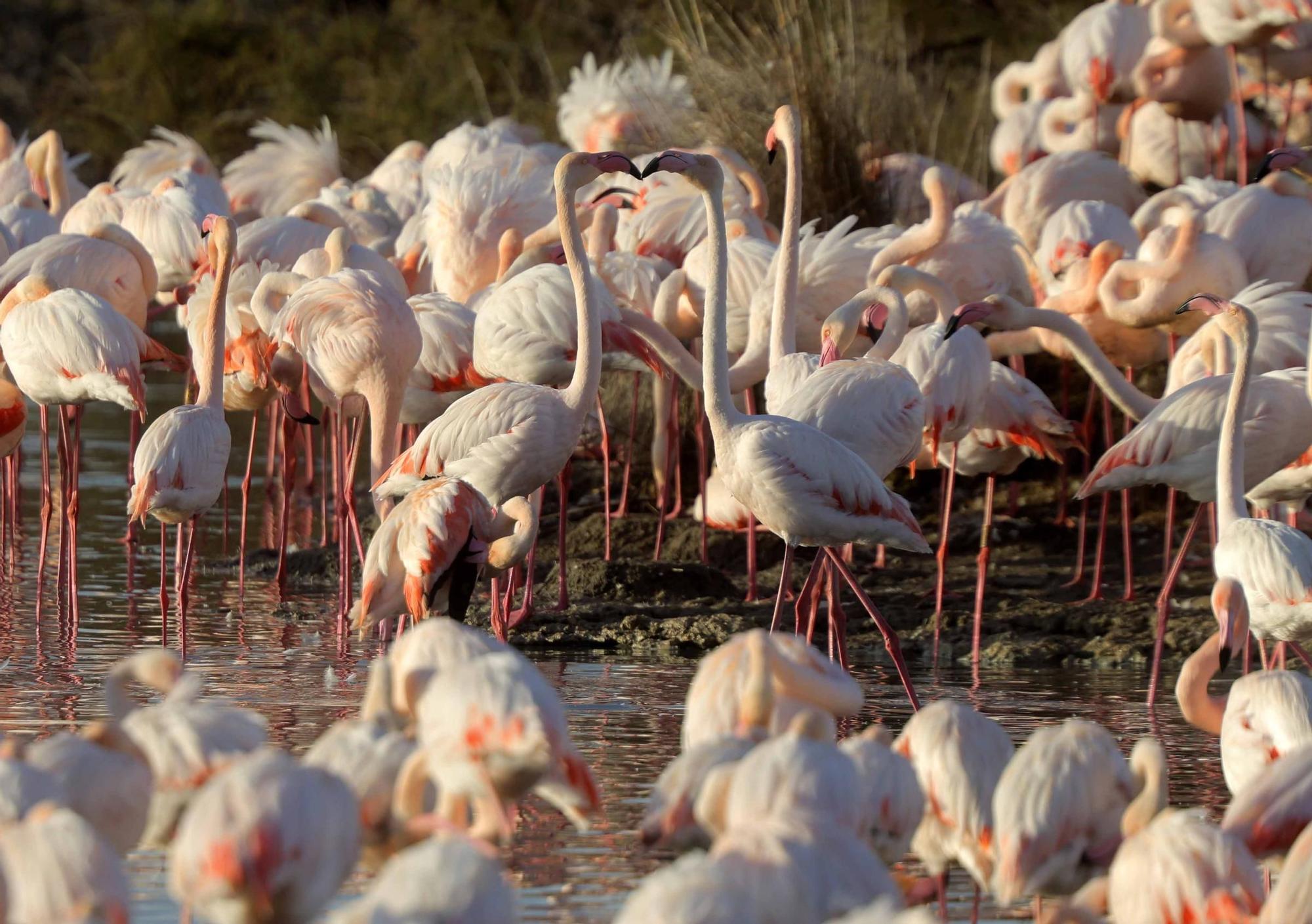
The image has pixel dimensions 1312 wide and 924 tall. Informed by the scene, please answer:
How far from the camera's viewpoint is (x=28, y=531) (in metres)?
10.1

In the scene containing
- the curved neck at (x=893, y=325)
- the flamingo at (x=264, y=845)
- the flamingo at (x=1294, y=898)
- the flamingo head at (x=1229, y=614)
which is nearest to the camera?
the flamingo at (x=264, y=845)

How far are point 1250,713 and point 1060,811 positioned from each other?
810 mm

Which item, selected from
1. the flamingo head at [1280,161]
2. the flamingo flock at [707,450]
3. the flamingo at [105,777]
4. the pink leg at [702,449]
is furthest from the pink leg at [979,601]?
the flamingo at [105,777]

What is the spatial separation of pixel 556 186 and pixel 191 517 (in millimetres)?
1770

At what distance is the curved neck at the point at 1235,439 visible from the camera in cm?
627

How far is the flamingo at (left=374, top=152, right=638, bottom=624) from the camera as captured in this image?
679 centimetres

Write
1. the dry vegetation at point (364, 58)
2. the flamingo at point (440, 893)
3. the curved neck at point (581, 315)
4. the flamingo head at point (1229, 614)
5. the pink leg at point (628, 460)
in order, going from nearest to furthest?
the flamingo at point (440, 893), the flamingo head at point (1229, 614), the curved neck at point (581, 315), the pink leg at point (628, 460), the dry vegetation at point (364, 58)

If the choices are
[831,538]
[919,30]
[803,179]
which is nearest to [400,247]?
[803,179]

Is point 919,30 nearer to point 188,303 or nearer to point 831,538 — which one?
point 188,303

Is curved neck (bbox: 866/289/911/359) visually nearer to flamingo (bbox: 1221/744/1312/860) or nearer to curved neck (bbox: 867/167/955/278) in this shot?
Result: curved neck (bbox: 867/167/955/278)

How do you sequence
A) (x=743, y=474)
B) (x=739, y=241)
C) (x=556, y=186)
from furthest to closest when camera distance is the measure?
(x=739, y=241) → (x=556, y=186) → (x=743, y=474)

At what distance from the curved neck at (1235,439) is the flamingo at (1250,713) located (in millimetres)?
1427

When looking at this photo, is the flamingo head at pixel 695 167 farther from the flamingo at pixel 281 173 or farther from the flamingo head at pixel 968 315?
the flamingo at pixel 281 173

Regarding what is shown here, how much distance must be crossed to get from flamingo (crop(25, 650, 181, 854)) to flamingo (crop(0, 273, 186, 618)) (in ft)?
12.9
